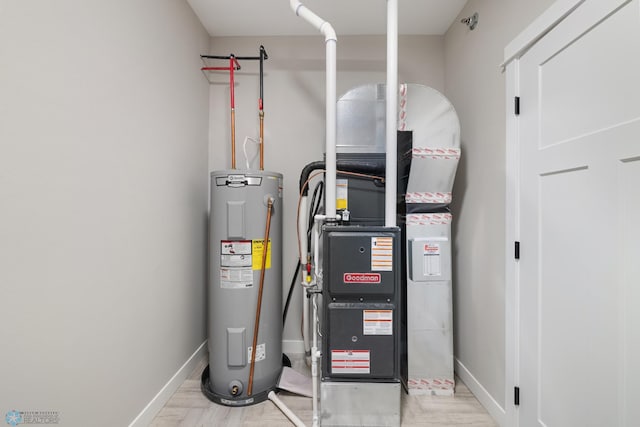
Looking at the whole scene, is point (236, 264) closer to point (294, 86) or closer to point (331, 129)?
point (331, 129)

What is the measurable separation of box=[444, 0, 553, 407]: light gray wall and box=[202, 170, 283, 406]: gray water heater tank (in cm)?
136

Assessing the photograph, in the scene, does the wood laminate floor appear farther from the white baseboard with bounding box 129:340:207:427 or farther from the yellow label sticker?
the yellow label sticker

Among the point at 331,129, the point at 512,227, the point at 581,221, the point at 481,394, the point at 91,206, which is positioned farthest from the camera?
the point at 481,394

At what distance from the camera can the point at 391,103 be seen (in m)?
1.58

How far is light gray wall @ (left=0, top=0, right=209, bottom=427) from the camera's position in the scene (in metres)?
0.94

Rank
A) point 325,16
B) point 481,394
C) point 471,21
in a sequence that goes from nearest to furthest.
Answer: point 481,394, point 471,21, point 325,16

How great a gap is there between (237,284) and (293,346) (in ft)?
3.18

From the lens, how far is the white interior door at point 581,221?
3.12 ft

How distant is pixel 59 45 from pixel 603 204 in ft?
6.98

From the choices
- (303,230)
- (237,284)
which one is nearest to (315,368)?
(237,284)

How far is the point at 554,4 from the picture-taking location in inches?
47.2

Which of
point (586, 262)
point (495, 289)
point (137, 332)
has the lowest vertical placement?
point (137, 332)

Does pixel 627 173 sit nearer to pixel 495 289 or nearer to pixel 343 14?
pixel 495 289

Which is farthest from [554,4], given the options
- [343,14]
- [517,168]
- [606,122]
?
[343,14]
